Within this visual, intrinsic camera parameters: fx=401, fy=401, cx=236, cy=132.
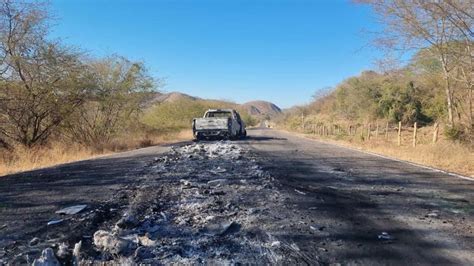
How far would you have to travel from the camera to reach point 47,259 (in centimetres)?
363

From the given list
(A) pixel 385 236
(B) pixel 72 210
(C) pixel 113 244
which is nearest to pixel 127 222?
(C) pixel 113 244

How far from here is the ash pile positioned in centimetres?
381

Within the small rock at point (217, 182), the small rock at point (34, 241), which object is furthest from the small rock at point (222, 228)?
the small rock at point (217, 182)

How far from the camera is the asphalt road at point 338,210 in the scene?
13.3ft

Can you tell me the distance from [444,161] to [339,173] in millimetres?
5020

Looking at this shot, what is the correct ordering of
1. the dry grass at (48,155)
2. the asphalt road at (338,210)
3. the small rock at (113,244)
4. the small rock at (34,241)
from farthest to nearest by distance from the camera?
the dry grass at (48,155)
the small rock at (34,241)
the asphalt road at (338,210)
the small rock at (113,244)

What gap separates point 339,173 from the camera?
9375 millimetres

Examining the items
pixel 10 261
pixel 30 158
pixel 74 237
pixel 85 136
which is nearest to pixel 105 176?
pixel 74 237

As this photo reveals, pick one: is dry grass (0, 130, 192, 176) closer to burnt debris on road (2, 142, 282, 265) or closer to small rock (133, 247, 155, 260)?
burnt debris on road (2, 142, 282, 265)

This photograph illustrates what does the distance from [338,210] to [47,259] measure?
3768 mm

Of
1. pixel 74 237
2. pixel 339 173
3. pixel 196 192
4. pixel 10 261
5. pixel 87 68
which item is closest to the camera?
pixel 10 261

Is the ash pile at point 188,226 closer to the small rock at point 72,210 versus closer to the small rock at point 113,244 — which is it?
the small rock at point 113,244

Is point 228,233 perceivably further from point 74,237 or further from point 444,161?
point 444,161

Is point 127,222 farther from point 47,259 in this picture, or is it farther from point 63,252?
point 47,259
